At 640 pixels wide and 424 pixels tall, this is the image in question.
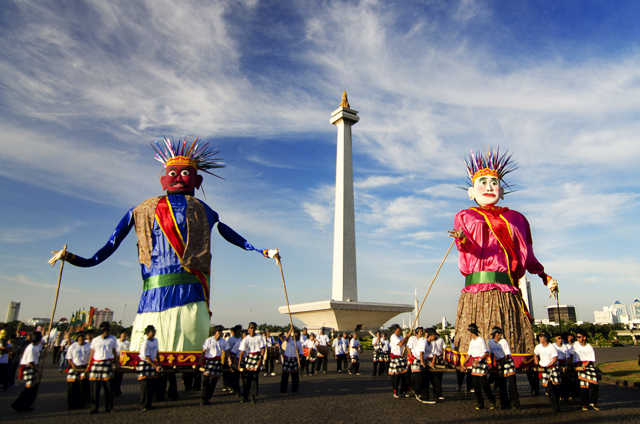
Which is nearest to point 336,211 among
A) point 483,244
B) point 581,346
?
point 483,244

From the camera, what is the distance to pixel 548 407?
8875mm

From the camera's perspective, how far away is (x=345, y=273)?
31.4m

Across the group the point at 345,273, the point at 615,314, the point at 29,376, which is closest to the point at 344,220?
the point at 345,273

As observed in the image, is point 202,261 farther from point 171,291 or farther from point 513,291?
point 513,291

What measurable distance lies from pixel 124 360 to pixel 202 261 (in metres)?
2.53

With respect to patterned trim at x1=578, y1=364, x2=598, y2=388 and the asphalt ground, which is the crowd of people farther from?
the asphalt ground

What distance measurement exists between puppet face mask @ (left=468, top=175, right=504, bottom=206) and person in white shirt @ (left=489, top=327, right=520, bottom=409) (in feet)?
12.7

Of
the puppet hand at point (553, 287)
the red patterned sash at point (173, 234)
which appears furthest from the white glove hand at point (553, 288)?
the red patterned sash at point (173, 234)

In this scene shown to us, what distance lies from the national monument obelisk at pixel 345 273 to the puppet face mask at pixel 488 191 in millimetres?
19370

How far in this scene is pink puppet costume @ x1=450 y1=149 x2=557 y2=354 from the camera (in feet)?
33.0

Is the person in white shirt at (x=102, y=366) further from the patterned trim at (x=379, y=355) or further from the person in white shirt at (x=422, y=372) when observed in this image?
the patterned trim at (x=379, y=355)

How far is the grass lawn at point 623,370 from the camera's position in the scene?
13.5 metres

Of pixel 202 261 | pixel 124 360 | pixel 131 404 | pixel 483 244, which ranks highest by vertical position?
pixel 483 244

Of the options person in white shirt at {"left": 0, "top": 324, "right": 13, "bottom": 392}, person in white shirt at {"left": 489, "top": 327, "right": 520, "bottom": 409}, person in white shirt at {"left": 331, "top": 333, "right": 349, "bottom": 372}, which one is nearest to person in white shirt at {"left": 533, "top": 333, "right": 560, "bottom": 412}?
person in white shirt at {"left": 489, "top": 327, "right": 520, "bottom": 409}
